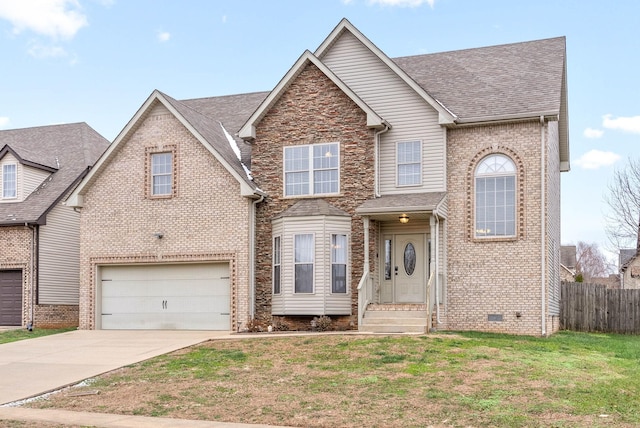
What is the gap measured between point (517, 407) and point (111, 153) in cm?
1688

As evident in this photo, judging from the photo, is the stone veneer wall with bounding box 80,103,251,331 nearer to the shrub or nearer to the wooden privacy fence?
the shrub

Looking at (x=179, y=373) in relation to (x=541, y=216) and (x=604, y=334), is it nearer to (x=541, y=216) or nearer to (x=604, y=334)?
(x=541, y=216)

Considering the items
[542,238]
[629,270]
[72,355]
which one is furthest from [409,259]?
[629,270]

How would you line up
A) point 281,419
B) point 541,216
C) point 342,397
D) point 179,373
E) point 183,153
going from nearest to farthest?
point 281,419 → point 342,397 → point 179,373 → point 541,216 → point 183,153

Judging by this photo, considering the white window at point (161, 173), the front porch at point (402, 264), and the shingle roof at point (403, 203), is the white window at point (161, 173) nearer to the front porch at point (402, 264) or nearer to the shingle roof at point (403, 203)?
the shingle roof at point (403, 203)

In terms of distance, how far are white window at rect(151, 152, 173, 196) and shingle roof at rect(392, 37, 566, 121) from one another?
27.4 ft

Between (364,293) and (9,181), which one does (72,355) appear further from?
(9,181)

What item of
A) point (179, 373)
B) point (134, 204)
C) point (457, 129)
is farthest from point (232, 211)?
point (179, 373)

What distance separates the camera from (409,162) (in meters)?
22.1

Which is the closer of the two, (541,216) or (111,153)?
(541,216)

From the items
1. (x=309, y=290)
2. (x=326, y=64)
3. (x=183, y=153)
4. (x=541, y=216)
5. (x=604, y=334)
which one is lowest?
(x=604, y=334)

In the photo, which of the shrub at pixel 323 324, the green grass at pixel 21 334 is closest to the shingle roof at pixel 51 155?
the green grass at pixel 21 334

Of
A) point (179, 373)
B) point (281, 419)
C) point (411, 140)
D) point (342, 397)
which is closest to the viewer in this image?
point (281, 419)

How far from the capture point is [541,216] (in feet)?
67.5
